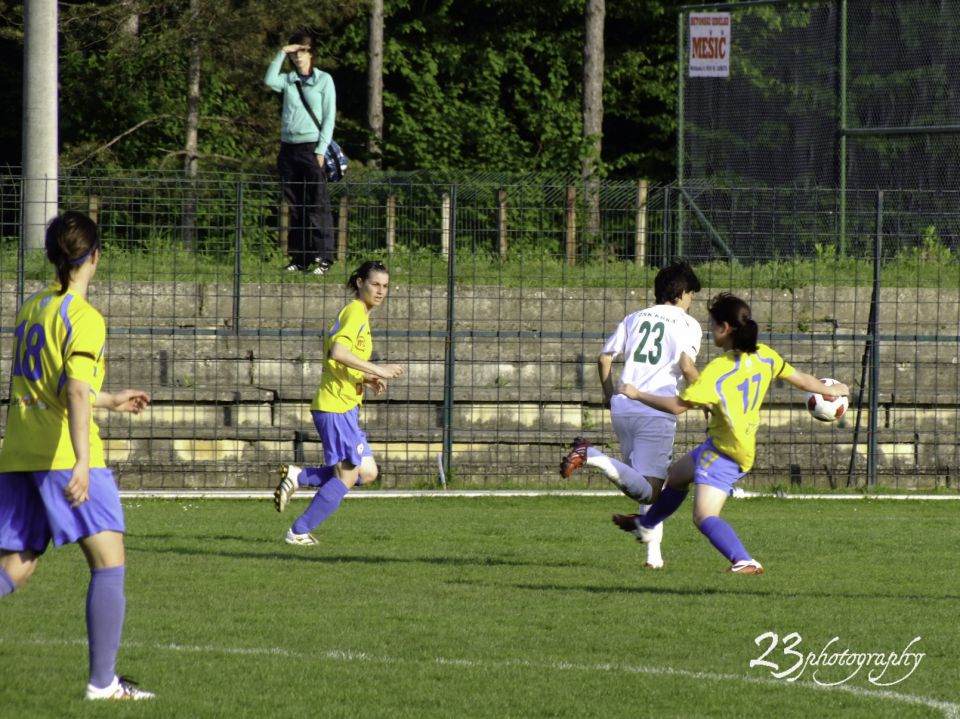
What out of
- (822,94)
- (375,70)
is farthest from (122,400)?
(375,70)

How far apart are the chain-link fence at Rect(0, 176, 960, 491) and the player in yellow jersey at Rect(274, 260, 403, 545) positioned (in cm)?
429

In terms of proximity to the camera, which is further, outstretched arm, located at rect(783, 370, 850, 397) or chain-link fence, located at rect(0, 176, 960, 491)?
chain-link fence, located at rect(0, 176, 960, 491)

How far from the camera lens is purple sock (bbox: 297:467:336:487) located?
11.4 m

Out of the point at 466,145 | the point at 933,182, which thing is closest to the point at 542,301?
the point at 933,182

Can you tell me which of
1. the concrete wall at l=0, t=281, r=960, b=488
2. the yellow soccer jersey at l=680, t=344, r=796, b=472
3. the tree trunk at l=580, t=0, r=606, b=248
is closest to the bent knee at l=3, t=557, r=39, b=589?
the yellow soccer jersey at l=680, t=344, r=796, b=472

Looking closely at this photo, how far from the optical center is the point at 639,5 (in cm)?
3625

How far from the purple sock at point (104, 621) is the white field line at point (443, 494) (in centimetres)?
867

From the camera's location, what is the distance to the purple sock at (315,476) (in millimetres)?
11445

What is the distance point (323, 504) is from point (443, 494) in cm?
384

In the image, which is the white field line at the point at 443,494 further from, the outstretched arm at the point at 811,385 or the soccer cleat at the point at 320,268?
the outstretched arm at the point at 811,385

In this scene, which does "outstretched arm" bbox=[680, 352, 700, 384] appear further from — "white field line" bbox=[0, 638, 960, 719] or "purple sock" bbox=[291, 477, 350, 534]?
"white field line" bbox=[0, 638, 960, 719]

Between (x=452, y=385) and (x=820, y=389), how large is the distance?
678 cm

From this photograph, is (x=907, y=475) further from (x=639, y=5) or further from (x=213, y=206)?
(x=639, y=5)

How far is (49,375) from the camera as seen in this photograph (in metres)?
6.17
